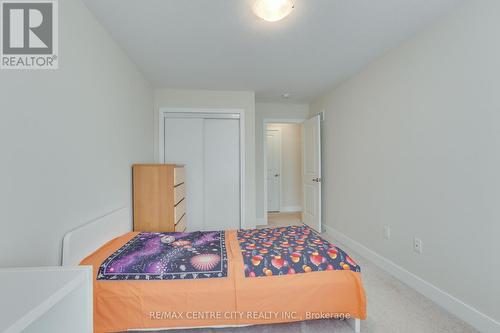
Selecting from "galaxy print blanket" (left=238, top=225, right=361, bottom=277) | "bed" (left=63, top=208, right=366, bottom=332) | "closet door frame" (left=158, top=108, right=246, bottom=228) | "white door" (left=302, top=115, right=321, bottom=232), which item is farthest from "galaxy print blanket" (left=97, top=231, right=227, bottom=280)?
"white door" (left=302, top=115, right=321, bottom=232)

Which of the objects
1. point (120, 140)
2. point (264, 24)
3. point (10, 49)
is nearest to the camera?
point (10, 49)

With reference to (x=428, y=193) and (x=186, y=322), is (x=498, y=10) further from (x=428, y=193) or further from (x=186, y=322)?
(x=186, y=322)

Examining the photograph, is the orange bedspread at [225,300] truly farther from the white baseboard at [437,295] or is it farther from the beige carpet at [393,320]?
the white baseboard at [437,295]

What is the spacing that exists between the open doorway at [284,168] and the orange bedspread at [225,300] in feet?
14.3

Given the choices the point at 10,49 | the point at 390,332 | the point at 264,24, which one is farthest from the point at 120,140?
the point at 390,332

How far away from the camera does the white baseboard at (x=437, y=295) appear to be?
160cm

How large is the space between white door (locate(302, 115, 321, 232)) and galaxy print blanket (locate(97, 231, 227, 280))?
245 centimetres

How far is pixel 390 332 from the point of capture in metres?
1.63

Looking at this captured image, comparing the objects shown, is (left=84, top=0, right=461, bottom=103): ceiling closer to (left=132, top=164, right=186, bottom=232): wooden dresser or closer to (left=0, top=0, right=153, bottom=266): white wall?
(left=0, top=0, right=153, bottom=266): white wall

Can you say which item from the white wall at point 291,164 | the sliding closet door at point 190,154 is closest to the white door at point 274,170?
the white wall at point 291,164

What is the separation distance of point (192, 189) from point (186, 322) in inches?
93.8

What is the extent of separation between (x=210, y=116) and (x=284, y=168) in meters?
2.84

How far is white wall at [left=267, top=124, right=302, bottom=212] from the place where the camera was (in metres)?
5.99

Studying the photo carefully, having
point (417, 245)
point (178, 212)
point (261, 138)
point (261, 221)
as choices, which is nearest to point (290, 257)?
point (417, 245)
